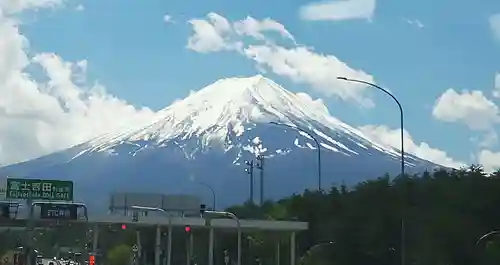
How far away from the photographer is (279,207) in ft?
366

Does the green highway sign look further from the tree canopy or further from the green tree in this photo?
the green tree

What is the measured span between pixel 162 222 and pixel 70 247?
111 m

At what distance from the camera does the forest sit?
66188mm

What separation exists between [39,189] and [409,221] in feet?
82.3

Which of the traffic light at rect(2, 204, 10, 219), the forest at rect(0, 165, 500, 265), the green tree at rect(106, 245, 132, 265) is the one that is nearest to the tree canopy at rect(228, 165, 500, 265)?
the forest at rect(0, 165, 500, 265)

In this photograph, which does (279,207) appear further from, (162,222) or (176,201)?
(162,222)

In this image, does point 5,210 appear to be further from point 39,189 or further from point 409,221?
point 409,221

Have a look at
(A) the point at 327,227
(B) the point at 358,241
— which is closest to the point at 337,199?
(A) the point at 327,227

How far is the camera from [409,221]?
69.6 m

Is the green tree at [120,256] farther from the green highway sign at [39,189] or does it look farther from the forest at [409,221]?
the green highway sign at [39,189]

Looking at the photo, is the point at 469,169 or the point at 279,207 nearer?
the point at 469,169

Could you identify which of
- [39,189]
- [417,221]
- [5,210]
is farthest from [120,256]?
[417,221]

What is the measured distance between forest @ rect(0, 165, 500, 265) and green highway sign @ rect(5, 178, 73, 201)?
70.9 feet

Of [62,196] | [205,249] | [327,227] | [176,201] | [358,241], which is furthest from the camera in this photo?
[205,249]
